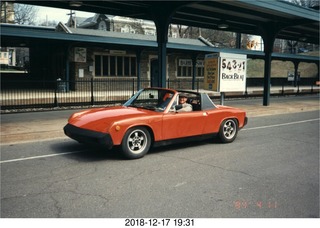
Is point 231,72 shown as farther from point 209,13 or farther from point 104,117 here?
point 104,117

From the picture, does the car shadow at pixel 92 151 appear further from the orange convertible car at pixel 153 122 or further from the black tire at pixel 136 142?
the orange convertible car at pixel 153 122

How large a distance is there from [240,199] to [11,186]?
3323 mm

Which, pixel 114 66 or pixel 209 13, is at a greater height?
pixel 209 13

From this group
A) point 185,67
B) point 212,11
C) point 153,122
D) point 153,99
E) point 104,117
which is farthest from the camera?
point 185,67

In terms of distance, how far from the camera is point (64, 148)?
7586 mm

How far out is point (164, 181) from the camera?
5.27 m

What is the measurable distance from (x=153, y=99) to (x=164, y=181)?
8.88 feet

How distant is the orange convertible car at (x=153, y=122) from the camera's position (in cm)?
633

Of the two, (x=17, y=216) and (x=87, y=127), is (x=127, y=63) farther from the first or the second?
(x=17, y=216)

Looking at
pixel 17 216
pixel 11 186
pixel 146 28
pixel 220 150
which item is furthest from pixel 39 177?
pixel 146 28

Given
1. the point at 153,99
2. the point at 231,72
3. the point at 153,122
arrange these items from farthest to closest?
the point at 231,72, the point at 153,99, the point at 153,122

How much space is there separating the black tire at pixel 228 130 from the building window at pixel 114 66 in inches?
791
